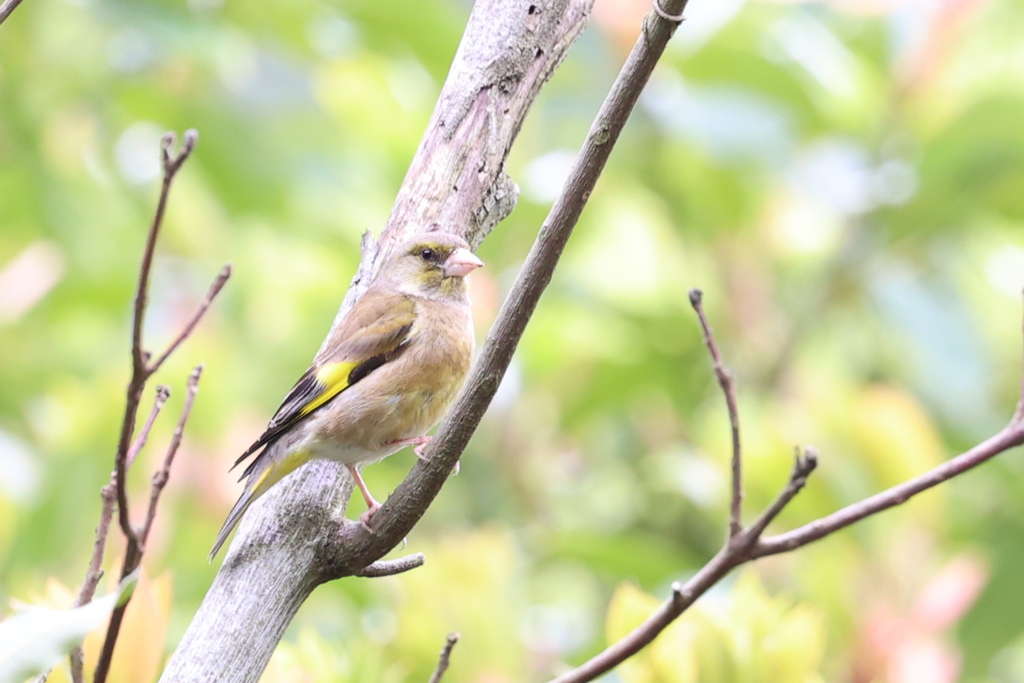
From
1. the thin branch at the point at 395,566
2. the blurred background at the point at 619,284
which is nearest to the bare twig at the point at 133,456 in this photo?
the thin branch at the point at 395,566

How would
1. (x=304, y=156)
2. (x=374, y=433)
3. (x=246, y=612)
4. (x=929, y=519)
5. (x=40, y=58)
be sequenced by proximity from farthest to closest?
(x=304, y=156)
(x=40, y=58)
(x=929, y=519)
(x=374, y=433)
(x=246, y=612)

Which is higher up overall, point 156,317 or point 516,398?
point 156,317

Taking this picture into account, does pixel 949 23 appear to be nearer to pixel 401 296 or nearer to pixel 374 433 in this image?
pixel 401 296

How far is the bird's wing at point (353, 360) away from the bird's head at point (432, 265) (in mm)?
47

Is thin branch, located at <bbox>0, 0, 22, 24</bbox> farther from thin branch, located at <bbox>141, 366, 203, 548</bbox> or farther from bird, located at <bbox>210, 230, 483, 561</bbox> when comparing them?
bird, located at <bbox>210, 230, 483, 561</bbox>

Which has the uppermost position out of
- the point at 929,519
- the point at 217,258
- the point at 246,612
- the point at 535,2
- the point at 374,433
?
the point at 217,258

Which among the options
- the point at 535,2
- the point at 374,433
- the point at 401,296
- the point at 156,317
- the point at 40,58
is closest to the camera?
the point at 535,2

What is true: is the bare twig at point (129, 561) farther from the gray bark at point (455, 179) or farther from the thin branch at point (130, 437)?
the gray bark at point (455, 179)

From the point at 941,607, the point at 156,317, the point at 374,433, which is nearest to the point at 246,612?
the point at 374,433

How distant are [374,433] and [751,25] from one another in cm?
173

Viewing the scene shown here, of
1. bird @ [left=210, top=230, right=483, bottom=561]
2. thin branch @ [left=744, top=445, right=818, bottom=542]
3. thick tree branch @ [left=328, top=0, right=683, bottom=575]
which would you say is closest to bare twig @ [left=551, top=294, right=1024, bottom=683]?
thin branch @ [left=744, top=445, right=818, bottom=542]

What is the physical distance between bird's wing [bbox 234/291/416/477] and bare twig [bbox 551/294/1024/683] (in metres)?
0.78

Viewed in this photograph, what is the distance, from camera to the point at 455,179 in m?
1.64

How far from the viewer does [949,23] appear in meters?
3.19
